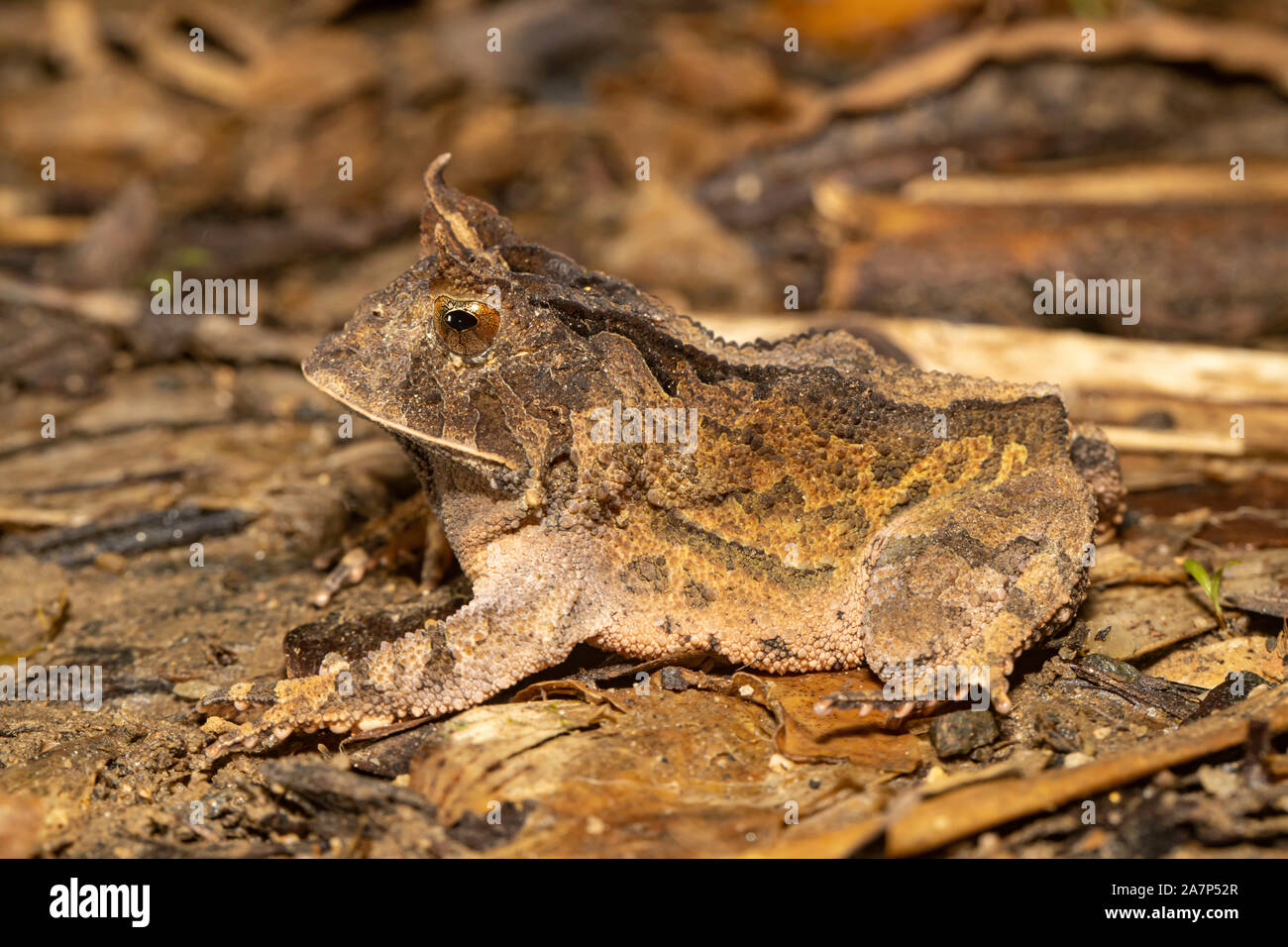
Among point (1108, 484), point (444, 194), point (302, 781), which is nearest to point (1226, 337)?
point (1108, 484)

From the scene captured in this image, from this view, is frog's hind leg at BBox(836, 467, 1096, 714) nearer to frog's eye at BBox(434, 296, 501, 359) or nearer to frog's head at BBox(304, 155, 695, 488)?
frog's head at BBox(304, 155, 695, 488)

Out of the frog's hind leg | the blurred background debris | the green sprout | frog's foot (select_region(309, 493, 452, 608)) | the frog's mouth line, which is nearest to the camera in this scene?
the blurred background debris

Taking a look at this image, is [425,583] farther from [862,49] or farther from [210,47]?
[862,49]

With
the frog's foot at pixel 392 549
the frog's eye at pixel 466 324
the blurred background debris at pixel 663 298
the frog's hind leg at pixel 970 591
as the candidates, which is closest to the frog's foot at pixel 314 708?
the blurred background debris at pixel 663 298

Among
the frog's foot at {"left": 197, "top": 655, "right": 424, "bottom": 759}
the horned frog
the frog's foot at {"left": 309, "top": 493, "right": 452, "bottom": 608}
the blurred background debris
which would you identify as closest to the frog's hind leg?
the horned frog

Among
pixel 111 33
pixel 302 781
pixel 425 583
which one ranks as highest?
pixel 111 33
